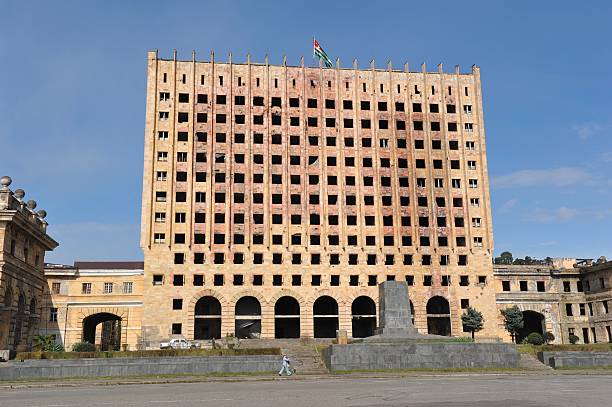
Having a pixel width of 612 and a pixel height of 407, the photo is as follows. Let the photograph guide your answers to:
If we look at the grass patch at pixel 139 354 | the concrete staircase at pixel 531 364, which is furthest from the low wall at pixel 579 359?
the grass patch at pixel 139 354

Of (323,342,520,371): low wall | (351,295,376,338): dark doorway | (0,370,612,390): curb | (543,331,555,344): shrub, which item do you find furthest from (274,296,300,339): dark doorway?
(0,370,612,390): curb

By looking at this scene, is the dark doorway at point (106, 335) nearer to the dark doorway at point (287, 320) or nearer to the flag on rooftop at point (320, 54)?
the dark doorway at point (287, 320)

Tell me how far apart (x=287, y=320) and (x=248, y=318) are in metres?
8.17

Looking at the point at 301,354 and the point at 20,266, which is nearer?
the point at 301,354

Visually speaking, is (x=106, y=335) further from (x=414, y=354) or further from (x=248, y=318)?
(x=414, y=354)

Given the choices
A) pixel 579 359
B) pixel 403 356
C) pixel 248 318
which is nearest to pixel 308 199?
pixel 248 318

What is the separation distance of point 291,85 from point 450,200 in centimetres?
2683

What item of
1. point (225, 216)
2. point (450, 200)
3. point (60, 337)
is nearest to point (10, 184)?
point (60, 337)

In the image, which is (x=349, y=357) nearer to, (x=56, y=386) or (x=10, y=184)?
(x=56, y=386)

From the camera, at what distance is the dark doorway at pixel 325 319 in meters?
78.8

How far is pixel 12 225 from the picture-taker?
165 ft

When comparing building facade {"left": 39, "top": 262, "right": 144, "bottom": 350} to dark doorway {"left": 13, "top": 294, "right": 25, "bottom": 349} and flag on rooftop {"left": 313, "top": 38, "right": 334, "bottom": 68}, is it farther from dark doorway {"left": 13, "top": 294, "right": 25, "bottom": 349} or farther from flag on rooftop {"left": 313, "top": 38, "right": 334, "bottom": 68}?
flag on rooftop {"left": 313, "top": 38, "right": 334, "bottom": 68}

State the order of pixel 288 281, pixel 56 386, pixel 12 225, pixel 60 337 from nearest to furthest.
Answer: pixel 56 386
pixel 12 225
pixel 60 337
pixel 288 281

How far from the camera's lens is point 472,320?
7269 centimetres
